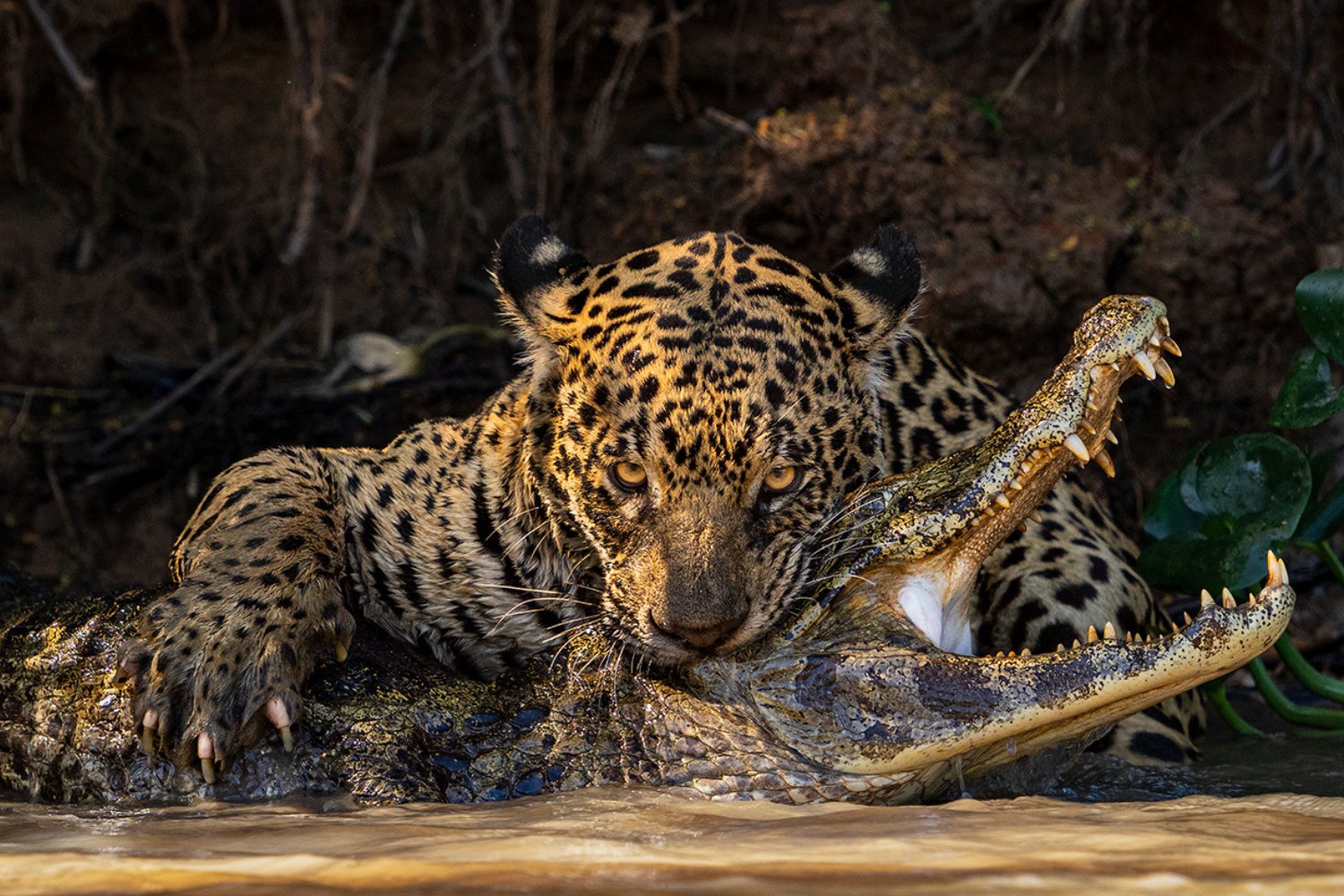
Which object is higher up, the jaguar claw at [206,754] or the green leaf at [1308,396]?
the green leaf at [1308,396]

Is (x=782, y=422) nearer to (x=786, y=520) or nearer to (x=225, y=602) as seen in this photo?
(x=786, y=520)

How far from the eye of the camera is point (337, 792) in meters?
3.99

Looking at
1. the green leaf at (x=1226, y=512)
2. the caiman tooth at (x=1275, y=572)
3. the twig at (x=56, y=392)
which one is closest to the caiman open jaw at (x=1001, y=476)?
the caiman tooth at (x=1275, y=572)

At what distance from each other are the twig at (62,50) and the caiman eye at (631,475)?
492 cm

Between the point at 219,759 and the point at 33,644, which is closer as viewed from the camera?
the point at 219,759

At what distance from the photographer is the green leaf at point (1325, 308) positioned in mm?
5098

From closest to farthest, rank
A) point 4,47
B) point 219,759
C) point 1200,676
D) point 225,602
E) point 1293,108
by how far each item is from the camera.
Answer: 1. point 1200,676
2. point 219,759
3. point 225,602
4. point 1293,108
5. point 4,47

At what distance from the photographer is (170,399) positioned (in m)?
8.16

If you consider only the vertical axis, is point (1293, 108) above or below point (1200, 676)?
above

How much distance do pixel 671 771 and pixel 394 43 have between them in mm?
5827

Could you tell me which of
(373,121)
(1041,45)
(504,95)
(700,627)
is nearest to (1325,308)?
(700,627)

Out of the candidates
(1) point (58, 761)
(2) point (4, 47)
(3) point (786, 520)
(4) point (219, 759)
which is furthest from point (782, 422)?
(2) point (4, 47)

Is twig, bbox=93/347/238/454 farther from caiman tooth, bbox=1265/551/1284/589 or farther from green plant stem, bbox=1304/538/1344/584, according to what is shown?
caiman tooth, bbox=1265/551/1284/589

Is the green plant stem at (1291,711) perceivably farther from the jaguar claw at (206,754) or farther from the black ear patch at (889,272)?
the jaguar claw at (206,754)
